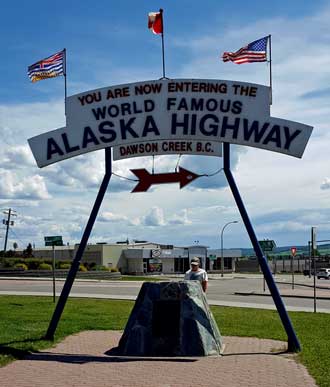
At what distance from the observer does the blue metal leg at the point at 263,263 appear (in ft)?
37.4

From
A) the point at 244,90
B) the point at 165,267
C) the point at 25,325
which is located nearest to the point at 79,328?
the point at 25,325

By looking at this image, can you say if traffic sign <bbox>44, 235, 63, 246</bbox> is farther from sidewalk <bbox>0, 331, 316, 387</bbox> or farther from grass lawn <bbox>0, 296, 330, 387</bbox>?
sidewalk <bbox>0, 331, 316, 387</bbox>


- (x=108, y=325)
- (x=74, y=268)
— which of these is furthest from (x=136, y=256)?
(x=74, y=268)

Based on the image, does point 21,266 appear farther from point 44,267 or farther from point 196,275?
point 196,275

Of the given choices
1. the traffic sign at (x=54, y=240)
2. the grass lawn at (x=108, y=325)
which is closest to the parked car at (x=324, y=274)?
the grass lawn at (x=108, y=325)

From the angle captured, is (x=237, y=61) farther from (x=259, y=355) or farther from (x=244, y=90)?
(x=259, y=355)

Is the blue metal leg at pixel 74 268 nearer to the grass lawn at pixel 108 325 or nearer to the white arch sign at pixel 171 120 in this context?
the grass lawn at pixel 108 325

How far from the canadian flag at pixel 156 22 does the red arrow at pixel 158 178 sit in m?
3.14

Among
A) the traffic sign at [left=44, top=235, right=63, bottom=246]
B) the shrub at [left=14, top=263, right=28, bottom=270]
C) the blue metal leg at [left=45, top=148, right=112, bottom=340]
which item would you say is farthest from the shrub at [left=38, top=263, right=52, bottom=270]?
the blue metal leg at [left=45, top=148, right=112, bottom=340]

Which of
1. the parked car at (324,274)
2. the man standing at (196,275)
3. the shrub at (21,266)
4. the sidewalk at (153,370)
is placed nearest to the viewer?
the sidewalk at (153,370)

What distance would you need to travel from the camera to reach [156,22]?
Result: 45.6 ft

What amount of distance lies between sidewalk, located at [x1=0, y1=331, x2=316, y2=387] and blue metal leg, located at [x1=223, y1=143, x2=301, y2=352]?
1.11ft

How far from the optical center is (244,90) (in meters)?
12.1

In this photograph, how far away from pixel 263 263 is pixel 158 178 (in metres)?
2.50
